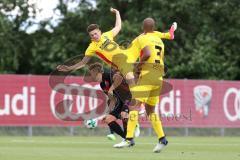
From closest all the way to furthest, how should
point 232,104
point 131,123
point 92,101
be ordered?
point 131,123 → point 92,101 → point 232,104

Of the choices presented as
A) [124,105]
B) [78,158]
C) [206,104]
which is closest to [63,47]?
[206,104]

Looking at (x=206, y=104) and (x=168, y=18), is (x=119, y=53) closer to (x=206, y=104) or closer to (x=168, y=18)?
(x=206, y=104)

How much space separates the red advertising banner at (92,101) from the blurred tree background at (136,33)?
8167 millimetres

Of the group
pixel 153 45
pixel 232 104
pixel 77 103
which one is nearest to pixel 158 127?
pixel 153 45

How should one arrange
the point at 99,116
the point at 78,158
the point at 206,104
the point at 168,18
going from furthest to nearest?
the point at 168,18
the point at 206,104
the point at 99,116
the point at 78,158

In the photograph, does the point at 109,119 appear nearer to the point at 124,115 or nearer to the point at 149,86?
the point at 124,115

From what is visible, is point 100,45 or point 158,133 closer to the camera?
point 158,133

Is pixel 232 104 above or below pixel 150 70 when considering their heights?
below

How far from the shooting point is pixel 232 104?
23.9 m

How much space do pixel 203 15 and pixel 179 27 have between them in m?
1.19

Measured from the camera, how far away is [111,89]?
14.9m

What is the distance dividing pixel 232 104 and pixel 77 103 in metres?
4.84

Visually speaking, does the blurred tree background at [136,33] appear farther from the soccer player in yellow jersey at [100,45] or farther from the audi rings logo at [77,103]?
the soccer player in yellow jersey at [100,45]

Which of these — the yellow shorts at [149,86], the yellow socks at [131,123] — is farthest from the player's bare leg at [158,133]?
the yellow socks at [131,123]
